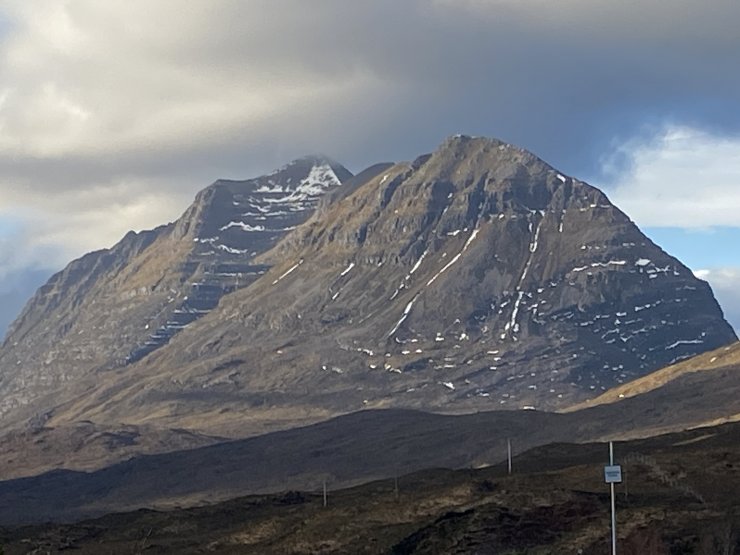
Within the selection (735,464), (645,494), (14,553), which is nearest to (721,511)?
(645,494)

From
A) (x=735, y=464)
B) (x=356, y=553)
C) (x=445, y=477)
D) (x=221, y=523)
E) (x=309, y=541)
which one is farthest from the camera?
(x=445, y=477)

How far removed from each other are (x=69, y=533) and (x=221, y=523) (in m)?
19.7

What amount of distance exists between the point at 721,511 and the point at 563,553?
19684mm

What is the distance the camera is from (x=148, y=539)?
155375 millimetres

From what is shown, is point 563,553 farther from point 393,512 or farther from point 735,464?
point 735,464

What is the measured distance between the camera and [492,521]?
125 metres

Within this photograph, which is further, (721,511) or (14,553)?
(14,553)

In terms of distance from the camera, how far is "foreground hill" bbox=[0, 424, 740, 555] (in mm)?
115438

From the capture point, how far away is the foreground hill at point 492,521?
4545 inches

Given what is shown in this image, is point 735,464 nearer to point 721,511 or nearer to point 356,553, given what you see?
point 721,511

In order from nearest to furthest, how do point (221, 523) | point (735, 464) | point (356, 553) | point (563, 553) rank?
point (563, 553), point (356, 553), point (735, 464), point (221, 523)

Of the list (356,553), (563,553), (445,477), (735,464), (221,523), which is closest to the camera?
(563,553)

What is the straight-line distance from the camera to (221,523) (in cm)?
16638

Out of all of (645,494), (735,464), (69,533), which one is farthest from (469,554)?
(69,533)
